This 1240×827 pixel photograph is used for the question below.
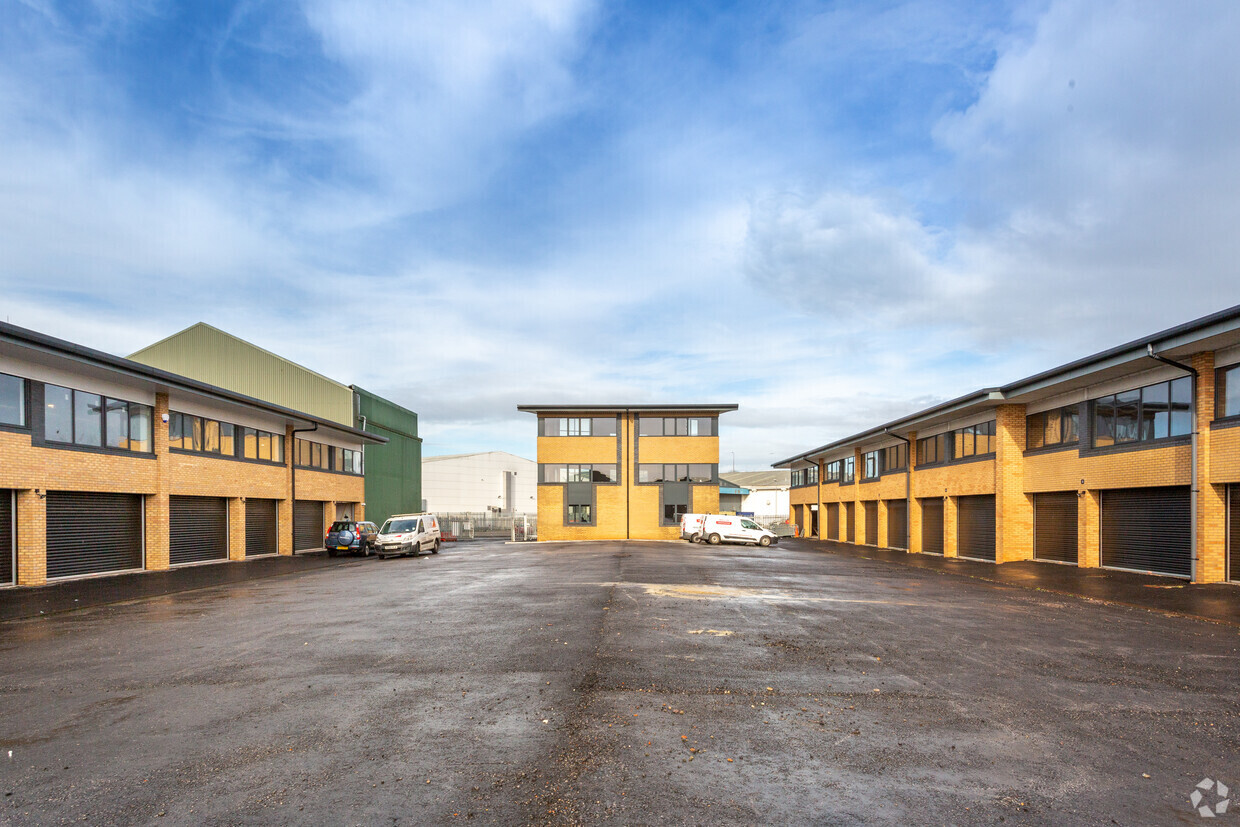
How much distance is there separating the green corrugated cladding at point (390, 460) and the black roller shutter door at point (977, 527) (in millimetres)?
34989

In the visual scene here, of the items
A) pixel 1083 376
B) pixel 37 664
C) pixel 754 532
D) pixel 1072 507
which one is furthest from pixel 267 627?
pixel 754 532

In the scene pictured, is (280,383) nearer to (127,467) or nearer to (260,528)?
(260,528)

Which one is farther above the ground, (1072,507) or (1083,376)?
(1083,376)

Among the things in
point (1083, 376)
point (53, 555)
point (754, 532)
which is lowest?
point (754, 532)

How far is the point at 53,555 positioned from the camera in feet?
67.5

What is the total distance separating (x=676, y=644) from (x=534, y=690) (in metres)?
3.07

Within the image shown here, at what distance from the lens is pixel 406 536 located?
3416cm

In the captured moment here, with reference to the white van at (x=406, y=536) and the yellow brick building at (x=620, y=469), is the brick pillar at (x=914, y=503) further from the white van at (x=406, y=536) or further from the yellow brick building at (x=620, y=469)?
the white van at (x=406, y=536)

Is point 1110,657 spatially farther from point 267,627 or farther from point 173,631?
point 173,631

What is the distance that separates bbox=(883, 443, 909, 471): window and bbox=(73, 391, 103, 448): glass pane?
3501cm

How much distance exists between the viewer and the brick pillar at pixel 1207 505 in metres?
18.2

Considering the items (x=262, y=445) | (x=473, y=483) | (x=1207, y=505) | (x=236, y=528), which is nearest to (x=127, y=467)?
(x=236, y=528)

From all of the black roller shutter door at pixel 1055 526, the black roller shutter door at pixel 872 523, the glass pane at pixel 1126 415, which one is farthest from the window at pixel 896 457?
the glass pane at pixel 1126 415

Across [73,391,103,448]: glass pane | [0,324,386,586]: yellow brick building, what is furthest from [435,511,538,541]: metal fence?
[73,391,103,448]: glass pane
